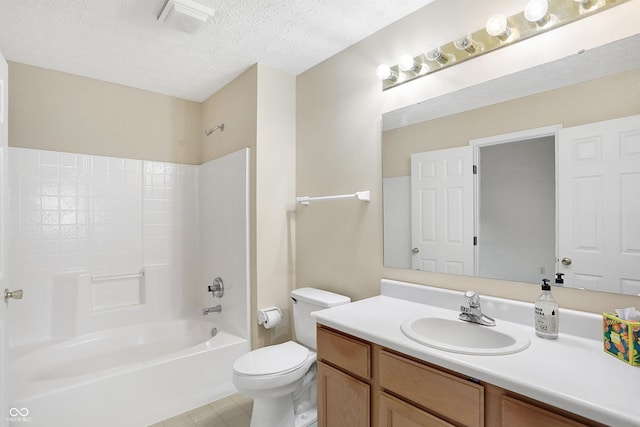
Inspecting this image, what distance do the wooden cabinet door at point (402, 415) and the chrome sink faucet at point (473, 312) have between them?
447 mm

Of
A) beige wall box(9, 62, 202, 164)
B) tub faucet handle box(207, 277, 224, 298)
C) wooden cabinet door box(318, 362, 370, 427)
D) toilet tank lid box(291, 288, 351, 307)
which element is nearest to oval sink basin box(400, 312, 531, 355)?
wooden cabinet door box(318, 362, 370, 427)

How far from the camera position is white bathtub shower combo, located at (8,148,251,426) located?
199 centimetres

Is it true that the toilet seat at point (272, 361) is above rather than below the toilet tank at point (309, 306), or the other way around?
below

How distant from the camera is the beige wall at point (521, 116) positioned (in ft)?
3.70

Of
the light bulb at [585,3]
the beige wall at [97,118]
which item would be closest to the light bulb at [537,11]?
the light bulb at [585,3]

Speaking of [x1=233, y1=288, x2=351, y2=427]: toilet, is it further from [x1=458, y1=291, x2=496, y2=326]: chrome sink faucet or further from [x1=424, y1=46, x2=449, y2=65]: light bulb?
[x1=424, y1=46, x2=449, y2=65]: light bulb

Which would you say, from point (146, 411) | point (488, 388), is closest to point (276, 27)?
point (488, 388)

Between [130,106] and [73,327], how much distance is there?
6.20 feet

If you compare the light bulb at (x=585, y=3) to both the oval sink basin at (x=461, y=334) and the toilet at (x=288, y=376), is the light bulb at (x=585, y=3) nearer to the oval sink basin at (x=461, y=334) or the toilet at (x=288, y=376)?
the oval sink basin at (x=461, y=334)

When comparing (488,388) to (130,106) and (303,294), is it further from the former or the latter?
(130,106)

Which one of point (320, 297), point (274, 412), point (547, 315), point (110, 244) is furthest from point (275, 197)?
point (547, 315)

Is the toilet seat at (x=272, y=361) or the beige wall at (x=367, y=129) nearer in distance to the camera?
the beige wall at (x=367, y=129)

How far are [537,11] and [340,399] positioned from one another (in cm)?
181

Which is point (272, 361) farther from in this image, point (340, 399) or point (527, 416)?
point (527, 416)
